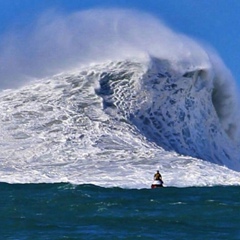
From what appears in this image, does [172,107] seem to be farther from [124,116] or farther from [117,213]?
[117,213]

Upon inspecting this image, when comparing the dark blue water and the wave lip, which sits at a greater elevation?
the wave lip

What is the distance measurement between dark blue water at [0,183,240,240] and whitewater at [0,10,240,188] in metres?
3.96

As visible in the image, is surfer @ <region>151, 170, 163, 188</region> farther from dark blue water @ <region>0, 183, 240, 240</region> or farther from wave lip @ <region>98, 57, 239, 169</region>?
wave lip @ <region>98, 57, 239, 169</region>

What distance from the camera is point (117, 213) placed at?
24.5 metres

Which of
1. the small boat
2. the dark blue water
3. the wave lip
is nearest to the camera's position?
the dark blue water

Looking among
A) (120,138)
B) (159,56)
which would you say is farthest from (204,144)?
(120,138)

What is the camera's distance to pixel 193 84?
5575 cm

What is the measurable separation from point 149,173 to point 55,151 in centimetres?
644

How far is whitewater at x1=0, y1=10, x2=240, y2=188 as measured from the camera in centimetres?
3791

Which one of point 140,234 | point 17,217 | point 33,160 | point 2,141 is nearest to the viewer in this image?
point 140,234

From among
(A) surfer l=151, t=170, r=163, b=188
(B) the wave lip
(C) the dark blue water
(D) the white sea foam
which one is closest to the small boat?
(A) surfer l=151, t=170, r=163, b=188

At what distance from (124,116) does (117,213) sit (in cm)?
2501

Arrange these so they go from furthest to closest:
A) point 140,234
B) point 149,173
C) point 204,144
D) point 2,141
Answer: point 204,144 < point 2,141 < point 149,173 < point 140,234

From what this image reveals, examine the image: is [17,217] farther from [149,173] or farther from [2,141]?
[2,141]
